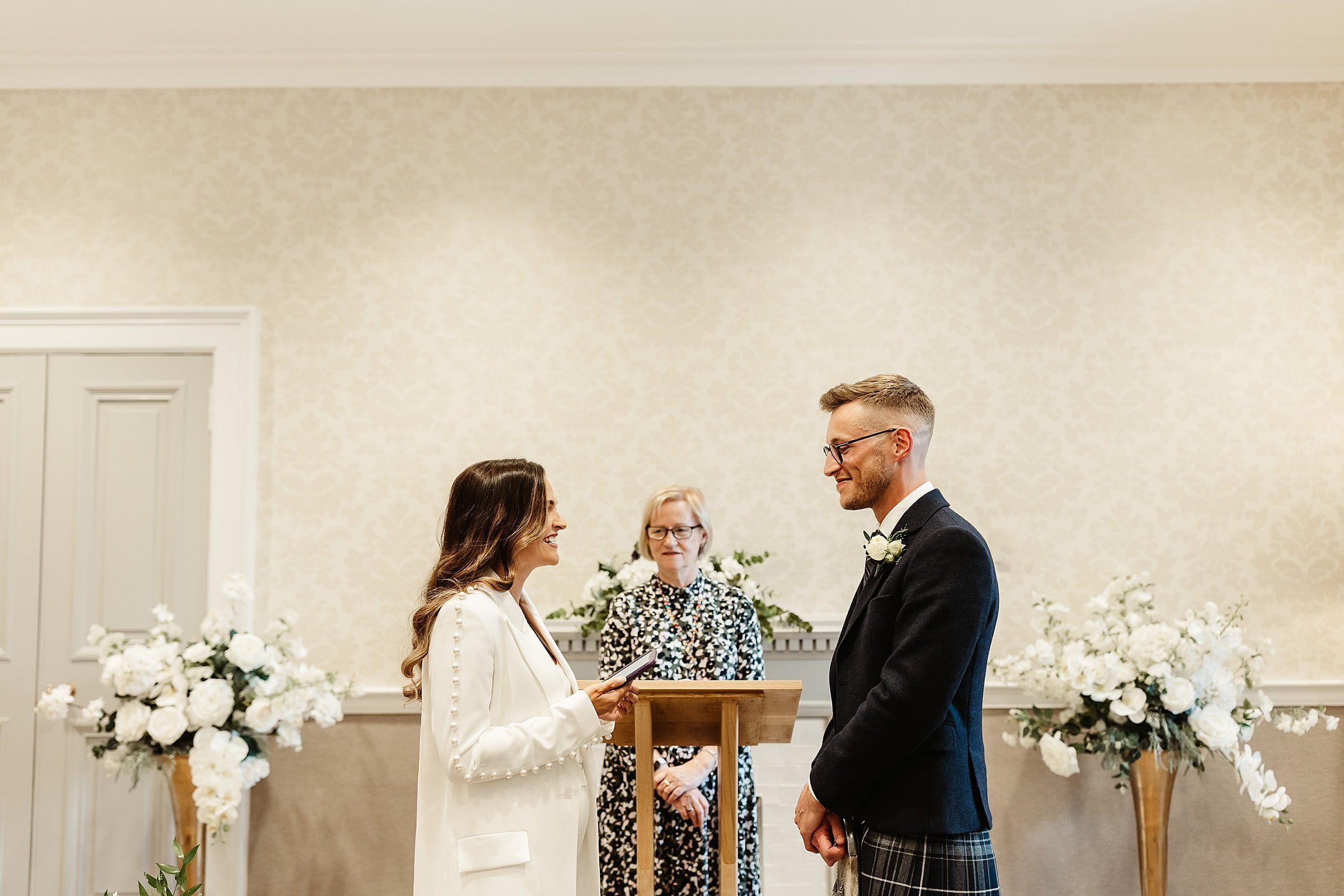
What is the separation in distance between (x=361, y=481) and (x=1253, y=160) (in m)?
3.61

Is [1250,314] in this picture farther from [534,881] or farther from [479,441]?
[534,881]

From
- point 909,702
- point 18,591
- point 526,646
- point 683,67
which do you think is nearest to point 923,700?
point 909,702

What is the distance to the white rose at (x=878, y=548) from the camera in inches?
83.0

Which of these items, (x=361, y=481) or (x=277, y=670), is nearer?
(x=277, y=670)

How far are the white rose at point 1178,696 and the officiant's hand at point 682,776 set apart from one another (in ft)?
4.72

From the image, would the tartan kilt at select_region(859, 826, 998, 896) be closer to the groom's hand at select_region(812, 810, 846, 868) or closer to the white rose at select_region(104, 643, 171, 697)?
the groom's hand at select_region(812, 810, 846, 868)

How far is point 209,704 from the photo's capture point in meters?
3.25

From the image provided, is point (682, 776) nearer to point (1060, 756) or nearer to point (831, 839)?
A: point (831, 839)

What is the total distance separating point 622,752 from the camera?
318cm

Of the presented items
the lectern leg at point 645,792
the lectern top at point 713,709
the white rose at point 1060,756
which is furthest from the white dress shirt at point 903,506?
the white rose at point 1060,756

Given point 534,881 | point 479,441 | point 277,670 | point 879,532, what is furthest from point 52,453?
point 879,532

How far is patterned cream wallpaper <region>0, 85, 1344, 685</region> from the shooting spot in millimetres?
3883

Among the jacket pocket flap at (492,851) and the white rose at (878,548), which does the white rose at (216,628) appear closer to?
the jacket pocket flap at (492,851)

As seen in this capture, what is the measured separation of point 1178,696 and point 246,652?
2931 mm
